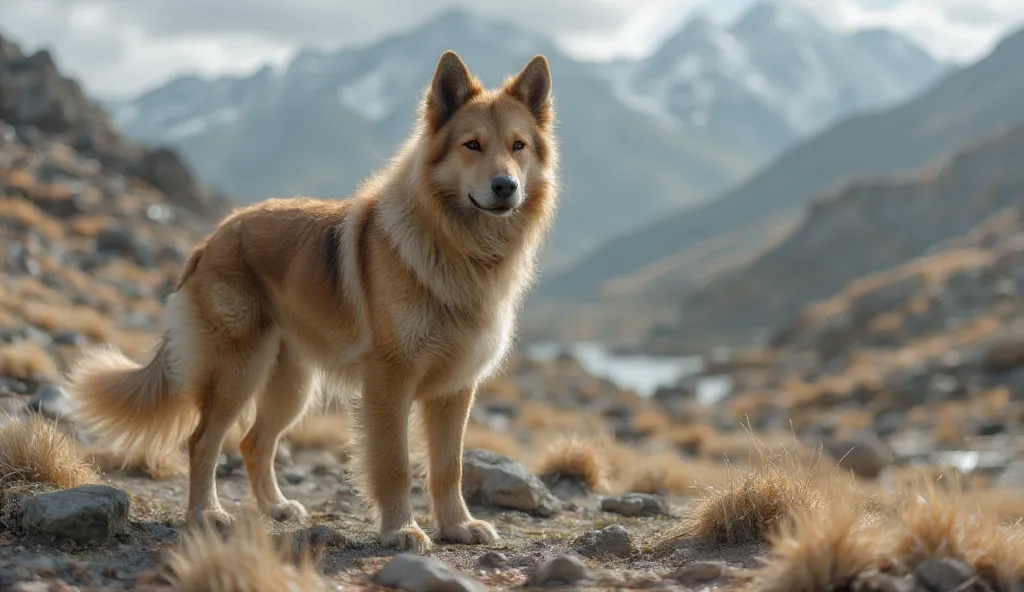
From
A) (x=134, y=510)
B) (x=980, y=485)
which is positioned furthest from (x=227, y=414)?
(x=980, y=485)

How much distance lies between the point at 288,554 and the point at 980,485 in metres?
13.0

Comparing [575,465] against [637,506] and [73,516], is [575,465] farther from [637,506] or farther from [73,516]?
[73,516]

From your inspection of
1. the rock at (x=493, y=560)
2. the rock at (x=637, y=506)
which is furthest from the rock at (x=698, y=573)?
the rock at (x=637, y=506)

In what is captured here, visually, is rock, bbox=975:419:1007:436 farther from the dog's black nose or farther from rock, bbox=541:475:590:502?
the dog's black nose

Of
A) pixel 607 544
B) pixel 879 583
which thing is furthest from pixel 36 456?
pixel 879 583

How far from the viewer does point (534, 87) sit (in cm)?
660

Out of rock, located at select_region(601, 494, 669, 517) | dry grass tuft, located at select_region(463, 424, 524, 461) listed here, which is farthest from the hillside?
rock, located at select_region(601, 494, 669, 517)

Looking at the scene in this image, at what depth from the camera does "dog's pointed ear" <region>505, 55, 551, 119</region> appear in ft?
21.4

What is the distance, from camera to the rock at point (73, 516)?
5.14m

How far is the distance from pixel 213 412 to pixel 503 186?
2.56 m

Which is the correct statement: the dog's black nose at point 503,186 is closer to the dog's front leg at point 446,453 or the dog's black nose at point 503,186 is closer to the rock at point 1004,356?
the dog's front leg at point 446,453

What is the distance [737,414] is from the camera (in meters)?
29.5

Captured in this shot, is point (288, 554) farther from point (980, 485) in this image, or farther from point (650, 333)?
→ point (650, 333)

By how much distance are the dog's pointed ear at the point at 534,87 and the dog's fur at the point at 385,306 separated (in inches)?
0.4
